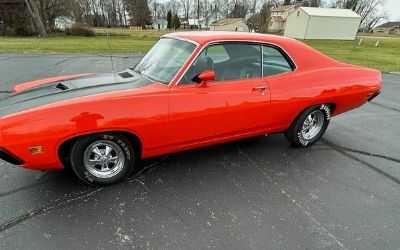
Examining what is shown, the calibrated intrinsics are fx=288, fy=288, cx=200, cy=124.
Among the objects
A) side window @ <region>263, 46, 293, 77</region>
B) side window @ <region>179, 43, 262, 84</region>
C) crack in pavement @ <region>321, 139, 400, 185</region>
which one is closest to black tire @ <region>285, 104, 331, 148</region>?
crack in pavement @ <region>321, 139, 400, 185</region>

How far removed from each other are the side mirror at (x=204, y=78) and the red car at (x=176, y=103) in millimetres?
11

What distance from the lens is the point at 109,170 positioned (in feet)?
10.6

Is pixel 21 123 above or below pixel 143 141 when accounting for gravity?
above

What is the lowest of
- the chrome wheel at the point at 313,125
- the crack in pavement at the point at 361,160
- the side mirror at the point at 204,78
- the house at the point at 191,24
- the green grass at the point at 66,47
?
the house at the point at 191,24

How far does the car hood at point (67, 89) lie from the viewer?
2.93m

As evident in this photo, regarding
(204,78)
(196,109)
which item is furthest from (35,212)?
(204,78)

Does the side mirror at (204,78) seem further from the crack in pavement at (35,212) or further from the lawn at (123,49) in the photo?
the lawn at (123,49)

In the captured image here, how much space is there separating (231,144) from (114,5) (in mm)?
78984

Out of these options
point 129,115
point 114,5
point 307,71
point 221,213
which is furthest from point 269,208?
point 114,5

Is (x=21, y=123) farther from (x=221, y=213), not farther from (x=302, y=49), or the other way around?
(x=302, y=49)

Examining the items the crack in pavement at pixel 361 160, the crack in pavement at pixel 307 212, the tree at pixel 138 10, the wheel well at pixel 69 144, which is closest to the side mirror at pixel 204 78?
the wheel well at pixel 69 144

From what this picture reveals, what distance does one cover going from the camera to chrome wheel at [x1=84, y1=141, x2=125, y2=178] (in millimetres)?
3031

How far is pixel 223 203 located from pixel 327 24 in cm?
4854

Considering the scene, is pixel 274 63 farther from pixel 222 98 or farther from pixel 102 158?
pixel 102 158
